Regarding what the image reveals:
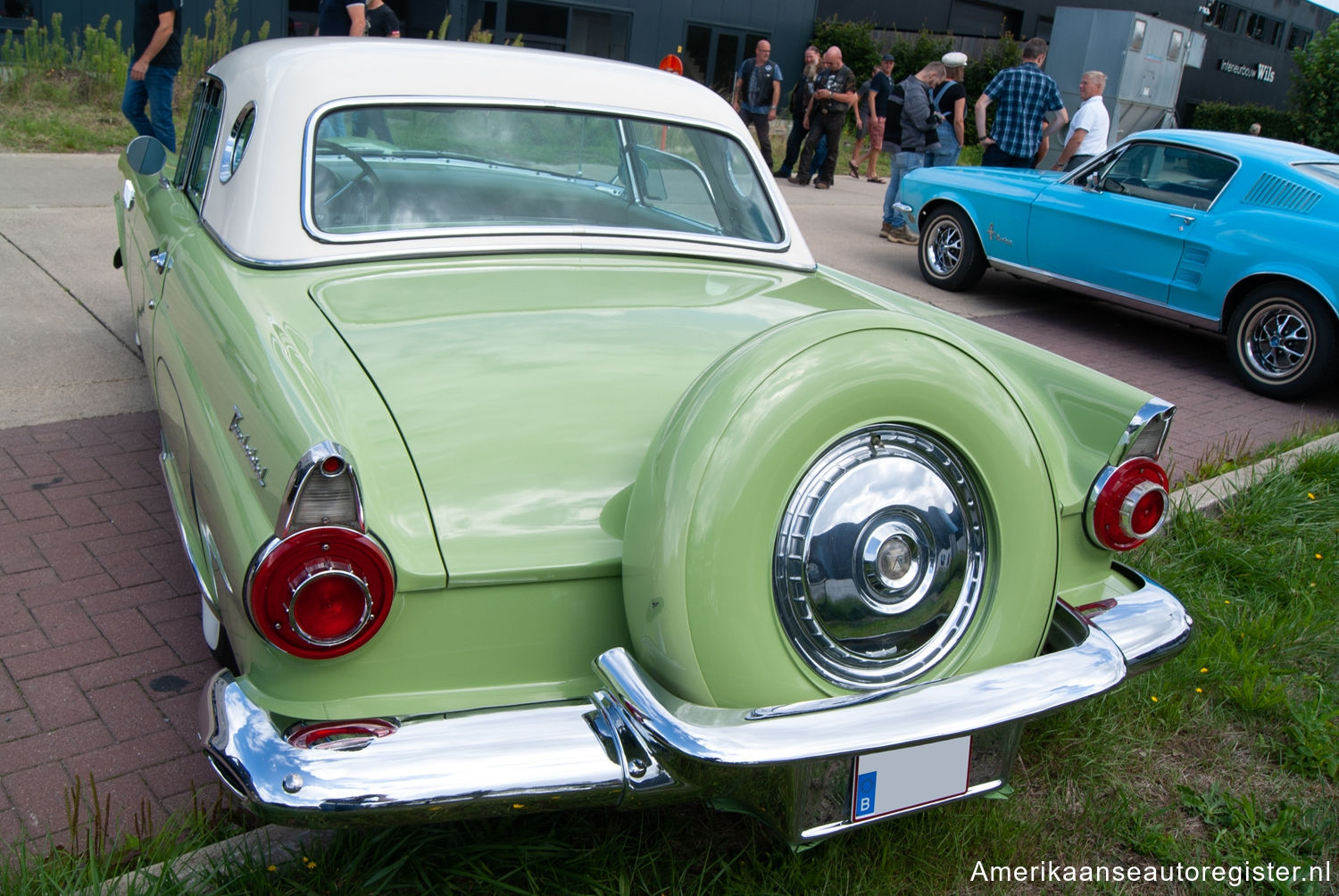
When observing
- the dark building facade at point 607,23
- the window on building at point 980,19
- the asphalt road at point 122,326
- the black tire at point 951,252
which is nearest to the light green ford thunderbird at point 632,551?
the asphalt road at point 122,326

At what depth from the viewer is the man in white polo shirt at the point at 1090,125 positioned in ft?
30.7

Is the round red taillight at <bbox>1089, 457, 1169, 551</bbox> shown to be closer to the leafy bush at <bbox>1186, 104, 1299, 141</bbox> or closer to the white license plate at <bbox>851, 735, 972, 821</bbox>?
the white license plate at <bbox>851, 735, 972, 821</bbox>

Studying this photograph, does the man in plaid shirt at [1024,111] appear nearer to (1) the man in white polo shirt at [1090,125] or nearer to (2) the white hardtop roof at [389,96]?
(1) the man in white polo shirt at [1090,125]

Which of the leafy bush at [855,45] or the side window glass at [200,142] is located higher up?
the leafy bush at [855,45]

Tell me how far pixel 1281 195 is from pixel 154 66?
7899 millimetres

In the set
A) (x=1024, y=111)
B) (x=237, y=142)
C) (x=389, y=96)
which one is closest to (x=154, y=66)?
(x=237, y=142)

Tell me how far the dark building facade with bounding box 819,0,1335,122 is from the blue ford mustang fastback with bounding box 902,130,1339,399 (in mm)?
19993

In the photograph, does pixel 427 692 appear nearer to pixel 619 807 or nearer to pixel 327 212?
pixel 619 807

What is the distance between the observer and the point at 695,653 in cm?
187

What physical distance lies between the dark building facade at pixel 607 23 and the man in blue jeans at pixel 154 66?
28.9ft

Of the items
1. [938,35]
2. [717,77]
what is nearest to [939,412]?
[717,77]

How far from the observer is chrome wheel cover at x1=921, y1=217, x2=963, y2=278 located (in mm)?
8297

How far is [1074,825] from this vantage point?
2.60 m

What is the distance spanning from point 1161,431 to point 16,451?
3.97 m
